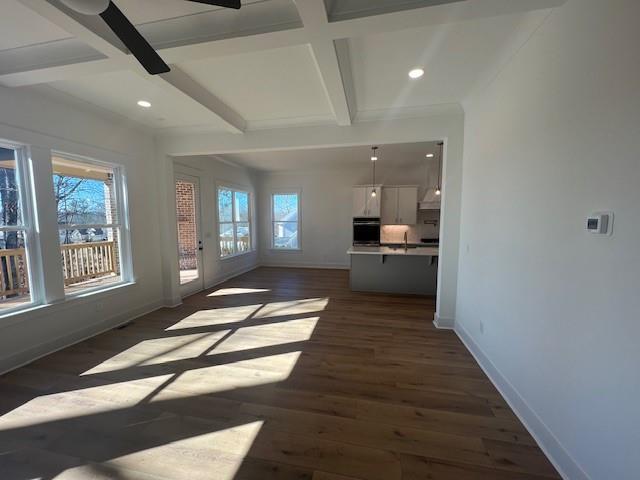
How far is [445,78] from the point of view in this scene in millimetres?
2512

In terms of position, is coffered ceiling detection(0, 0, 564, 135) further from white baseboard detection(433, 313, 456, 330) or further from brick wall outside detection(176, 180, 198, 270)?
white baseboard detection(433, 313, 456, 330)

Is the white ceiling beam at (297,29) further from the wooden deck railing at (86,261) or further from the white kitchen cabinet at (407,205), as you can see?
the white kitchen cabinet at (407,205)

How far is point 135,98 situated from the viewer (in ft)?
9.65

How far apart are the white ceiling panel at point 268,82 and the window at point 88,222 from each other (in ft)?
6.67

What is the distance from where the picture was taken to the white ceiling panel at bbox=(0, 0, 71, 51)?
5.44 ft

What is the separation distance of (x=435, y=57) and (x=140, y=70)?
Result: 98.5 inches

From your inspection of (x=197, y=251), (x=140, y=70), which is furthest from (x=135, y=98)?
(x=197, y=251)

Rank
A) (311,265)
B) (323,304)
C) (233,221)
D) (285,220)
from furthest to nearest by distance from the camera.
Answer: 1. (285,220)
2. (311,265)
3. (233,221)
4. (323,304)

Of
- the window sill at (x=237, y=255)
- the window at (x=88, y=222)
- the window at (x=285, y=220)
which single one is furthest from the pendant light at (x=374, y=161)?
the window at (x=88, y=222)

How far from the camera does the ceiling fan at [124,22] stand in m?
1.16

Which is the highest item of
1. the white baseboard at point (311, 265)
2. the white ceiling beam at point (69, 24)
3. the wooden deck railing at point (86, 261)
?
the white ceiling beam at point (69, 24)

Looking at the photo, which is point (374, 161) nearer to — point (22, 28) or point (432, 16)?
point (432, 16)

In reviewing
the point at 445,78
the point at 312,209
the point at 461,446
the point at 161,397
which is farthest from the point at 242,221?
the point at 461,446

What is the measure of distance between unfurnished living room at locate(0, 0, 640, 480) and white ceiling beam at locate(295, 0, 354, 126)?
0.06 ft
